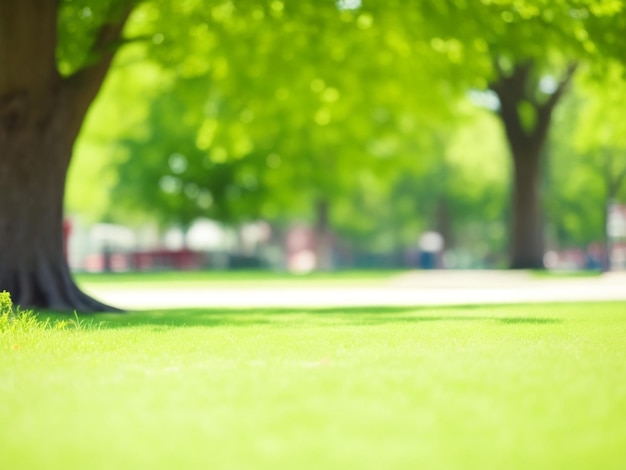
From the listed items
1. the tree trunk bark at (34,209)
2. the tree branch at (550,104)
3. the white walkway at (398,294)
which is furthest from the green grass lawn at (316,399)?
the tree branch at (550,104)

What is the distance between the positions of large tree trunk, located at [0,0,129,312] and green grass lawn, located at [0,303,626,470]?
5.92 meters

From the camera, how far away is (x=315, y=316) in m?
17.0

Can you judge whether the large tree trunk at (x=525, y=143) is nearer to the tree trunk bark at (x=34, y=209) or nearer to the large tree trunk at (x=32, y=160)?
the large tree trunk at (x=32, y=160)

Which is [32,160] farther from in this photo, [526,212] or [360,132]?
[526,212]

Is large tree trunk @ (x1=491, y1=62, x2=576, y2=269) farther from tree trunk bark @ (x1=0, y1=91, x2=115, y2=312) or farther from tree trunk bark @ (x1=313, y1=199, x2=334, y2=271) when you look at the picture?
tree trunk bark @ (x1=0, y1=91, x2=115, y2=312)

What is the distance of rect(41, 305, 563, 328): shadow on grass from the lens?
15234 millimetres

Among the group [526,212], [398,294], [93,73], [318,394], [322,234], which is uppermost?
[93,73]

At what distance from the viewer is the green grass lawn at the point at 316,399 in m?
5.90

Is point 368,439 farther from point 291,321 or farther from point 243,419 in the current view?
point 291,321

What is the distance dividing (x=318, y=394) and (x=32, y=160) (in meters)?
12.9

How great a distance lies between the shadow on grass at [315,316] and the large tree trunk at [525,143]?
856 inches

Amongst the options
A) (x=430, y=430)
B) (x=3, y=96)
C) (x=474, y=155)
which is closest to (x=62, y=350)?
(x=430, y=430)

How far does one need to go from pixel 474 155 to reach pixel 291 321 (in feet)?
172

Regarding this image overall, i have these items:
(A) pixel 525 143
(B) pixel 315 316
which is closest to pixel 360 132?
(A) pixel 525 143
